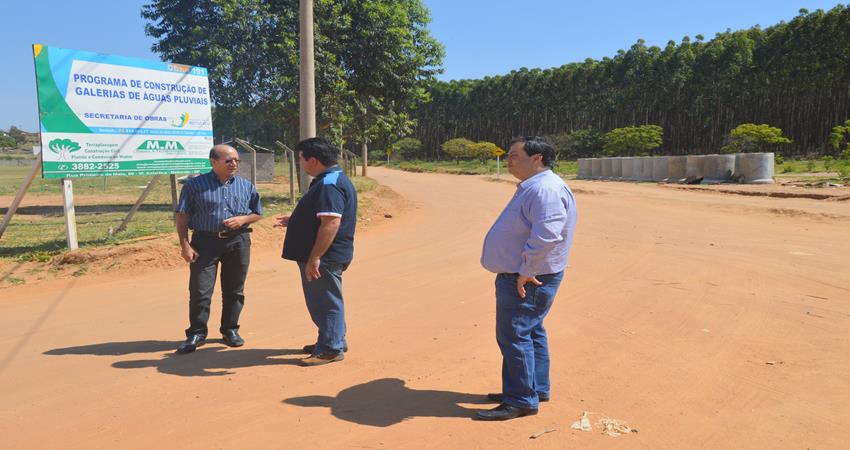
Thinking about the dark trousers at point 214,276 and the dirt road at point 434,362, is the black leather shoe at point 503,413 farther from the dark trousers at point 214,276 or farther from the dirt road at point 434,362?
the dark trousers at point 214,276

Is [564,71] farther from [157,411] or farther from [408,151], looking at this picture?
[157,411]

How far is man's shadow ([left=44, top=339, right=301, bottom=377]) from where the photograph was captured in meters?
4.59

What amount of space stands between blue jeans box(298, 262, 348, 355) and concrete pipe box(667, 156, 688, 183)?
25.5 meters

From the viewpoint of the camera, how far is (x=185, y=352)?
4934 mm

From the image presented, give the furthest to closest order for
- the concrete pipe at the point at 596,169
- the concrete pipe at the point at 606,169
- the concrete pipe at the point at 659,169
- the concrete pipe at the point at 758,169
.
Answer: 1. the concrete pipe at the point at 596,169
2. the concrete pipe at the point at 606,169
3. the concrete pipe at the point at 659,169
4. the concrete pipe at the point at 758,169

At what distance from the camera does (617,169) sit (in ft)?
107

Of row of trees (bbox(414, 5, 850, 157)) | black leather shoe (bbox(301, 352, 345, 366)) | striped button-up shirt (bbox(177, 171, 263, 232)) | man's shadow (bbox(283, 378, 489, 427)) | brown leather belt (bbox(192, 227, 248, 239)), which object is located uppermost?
row of trees (bbox(414, 5, 850, 157))

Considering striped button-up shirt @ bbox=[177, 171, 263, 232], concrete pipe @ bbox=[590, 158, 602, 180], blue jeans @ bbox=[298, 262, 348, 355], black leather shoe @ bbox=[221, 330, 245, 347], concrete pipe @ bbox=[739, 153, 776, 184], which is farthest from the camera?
concrete pipe @ bbox=[590, 158, 602, 180]

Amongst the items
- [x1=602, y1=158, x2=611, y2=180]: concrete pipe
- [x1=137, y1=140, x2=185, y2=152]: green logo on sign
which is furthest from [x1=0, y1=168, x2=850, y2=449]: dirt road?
[x1=602, y1=158, x2=611, y2=180]: concrete pipe

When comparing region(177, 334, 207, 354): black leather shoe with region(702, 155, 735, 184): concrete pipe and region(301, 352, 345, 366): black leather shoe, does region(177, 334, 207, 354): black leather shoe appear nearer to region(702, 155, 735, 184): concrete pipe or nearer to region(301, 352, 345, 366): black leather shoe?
region(301, 352, 345, 366): black leather shoe

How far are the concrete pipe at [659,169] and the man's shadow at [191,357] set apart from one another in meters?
26.7

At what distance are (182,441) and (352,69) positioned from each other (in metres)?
16.7

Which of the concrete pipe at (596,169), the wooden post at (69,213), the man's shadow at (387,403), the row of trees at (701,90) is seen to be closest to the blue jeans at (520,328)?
the man's shadow at (387,403)

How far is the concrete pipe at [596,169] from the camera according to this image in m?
34.5
